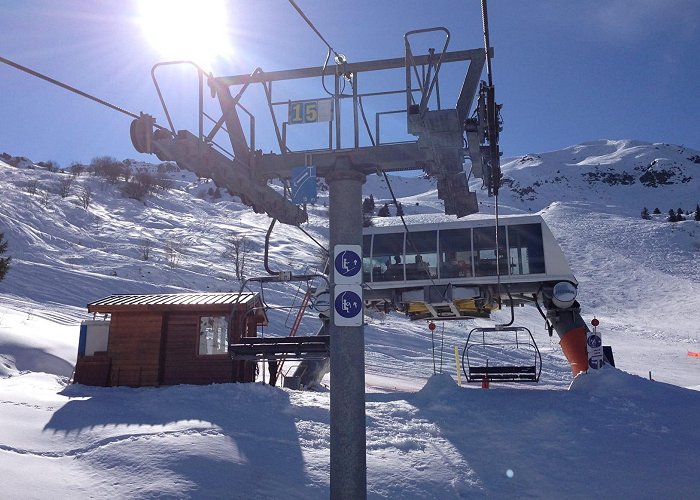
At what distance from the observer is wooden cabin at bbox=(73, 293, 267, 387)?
627 inches

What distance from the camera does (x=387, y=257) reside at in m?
18.7

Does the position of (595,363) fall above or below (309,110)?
below

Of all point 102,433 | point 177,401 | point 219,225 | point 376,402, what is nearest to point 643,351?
point 376,402

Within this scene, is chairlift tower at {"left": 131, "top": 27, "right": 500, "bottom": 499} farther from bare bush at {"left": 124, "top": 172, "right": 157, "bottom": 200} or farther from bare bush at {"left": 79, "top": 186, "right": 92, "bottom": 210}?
bare bush at {"left": 124, "top": 172, "right": 157, "bottom": 200}

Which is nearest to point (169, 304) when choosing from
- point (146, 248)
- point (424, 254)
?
point (424, 254)

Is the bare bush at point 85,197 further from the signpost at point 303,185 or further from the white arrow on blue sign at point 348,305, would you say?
the white arrow on blue sign at point 348,305

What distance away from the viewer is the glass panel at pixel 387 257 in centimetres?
1831

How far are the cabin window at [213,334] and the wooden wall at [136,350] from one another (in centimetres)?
115

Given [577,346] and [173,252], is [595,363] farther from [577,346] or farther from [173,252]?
[173,252]

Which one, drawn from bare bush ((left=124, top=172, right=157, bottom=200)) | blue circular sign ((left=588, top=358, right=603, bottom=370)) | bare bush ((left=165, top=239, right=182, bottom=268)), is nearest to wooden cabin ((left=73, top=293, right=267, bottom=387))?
blue circular sign ((left=588, top=358, right=603, bottom=370))

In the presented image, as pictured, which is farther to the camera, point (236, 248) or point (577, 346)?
point (236, 248)

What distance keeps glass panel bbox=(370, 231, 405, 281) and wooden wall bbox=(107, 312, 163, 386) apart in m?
6.50

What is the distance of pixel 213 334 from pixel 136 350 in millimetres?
2014

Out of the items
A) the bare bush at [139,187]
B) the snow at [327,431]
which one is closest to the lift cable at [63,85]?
the snow at [327,431]
